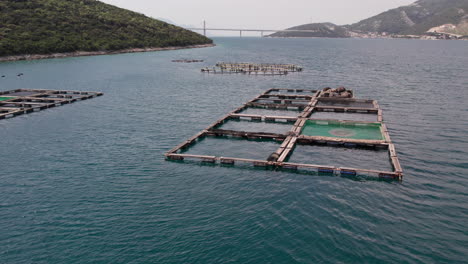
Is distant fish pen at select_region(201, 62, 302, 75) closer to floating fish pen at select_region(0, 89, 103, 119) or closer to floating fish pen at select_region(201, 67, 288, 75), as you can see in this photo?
floating fish pen at select_region(201, 67, 288, 75)

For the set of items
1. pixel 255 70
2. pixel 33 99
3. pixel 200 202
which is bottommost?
pixel 200 202

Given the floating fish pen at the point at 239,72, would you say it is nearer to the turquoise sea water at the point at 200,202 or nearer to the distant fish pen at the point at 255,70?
the distant fish pen at the point at 255,70

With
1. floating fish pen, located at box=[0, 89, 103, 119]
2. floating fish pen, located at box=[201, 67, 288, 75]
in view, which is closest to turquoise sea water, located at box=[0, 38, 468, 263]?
floating fish pen, located at box=[0, 89, 103, 119]

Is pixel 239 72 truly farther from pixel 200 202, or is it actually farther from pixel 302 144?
pixel 200 202

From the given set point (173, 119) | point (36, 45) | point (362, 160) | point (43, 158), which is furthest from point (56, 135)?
point (36, 45)

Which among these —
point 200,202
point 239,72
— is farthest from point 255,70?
point 200,202
